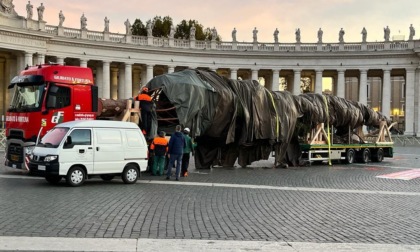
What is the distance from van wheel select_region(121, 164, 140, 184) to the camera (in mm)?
16516

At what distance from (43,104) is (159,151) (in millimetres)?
4916

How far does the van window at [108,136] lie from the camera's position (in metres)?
16.0

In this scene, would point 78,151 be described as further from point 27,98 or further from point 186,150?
A: point 27,98

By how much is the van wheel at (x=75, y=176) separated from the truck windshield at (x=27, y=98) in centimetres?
434

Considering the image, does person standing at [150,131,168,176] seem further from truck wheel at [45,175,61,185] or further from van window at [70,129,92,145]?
truck wheel at [45,175,61,185]

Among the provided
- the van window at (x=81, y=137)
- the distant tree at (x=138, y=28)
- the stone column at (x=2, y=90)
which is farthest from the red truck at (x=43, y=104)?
the distant tree at (x=138, y=28)

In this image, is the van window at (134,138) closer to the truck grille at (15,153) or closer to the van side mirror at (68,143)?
the van side mirror at (68,143)

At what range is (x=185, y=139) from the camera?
62.1 feet

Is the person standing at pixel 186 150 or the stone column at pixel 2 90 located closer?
the person standing at pixel 186 150

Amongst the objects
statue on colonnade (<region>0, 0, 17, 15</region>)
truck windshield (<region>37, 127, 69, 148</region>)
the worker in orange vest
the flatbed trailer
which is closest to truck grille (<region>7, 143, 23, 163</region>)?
truck windshield (<region>37, 127, 69, 148</region>)

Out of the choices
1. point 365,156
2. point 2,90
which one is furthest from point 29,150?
point 2,90

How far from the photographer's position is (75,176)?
1540cm

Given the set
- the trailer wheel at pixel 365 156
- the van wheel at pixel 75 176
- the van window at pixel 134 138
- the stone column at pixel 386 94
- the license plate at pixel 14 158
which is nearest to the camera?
the van wheel at pixel 75 176

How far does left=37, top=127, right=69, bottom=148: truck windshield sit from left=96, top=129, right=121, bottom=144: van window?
42.9 inches
